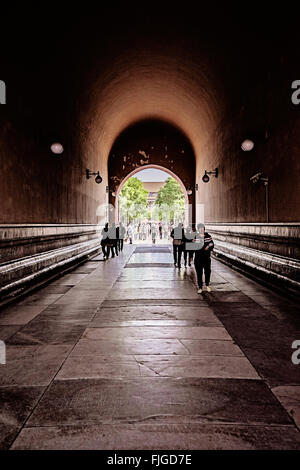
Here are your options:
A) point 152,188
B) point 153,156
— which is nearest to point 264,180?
point 153,156

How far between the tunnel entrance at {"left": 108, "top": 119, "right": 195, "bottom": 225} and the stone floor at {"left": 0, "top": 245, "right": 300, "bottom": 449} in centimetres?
1800

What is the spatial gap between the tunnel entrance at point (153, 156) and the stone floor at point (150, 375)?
709 inches

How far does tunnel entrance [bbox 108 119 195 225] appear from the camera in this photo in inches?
949

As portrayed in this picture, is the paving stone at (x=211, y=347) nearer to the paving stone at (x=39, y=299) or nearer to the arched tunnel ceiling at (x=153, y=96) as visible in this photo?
the paving stone at (x=39, y=299)

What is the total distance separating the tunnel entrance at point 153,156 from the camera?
24.1 metres

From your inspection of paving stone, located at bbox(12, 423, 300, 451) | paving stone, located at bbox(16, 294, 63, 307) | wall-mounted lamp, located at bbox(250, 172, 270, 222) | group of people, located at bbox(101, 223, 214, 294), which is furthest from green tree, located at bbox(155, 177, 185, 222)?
paving stone, located at bbox(12, 423, 300, 451)

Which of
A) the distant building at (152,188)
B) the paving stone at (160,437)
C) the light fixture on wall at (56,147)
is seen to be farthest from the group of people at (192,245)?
the distant building at (152,188)

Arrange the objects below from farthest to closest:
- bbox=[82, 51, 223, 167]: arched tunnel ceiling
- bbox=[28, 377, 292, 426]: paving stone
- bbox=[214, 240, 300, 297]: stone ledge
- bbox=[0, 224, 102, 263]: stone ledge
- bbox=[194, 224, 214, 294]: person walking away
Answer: bbox=[82, 51, 223, 167]: arched tunnel ceiling < bbox=[194, 224, 214, 294]: person walking away < bbox=[214, 240, 300, 297]: stone ledge < bbox=[0, 224, 102, 263]: stone ledge < bbox=[28, 377, 292, 426]: paving stone

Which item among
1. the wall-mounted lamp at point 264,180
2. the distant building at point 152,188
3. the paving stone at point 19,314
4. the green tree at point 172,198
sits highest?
the distant building at point 152,188

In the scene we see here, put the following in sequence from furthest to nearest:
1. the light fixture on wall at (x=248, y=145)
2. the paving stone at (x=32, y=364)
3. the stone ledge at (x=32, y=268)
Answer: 1. the light fixture on wall at (x=248, y=145)
2. the stone ledge at (x=32, y=268)
3. the paving stone at (x=32, y=364)

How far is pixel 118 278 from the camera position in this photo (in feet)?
34.2

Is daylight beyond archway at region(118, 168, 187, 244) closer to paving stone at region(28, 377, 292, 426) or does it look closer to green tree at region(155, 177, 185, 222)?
green tree at region(155, 177, 185, 222)
